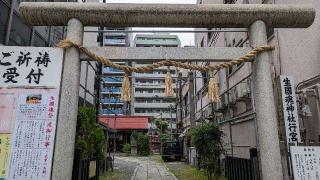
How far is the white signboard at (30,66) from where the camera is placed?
18.8 ft

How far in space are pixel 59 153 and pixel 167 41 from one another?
216ft

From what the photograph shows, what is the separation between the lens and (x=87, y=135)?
10820mm

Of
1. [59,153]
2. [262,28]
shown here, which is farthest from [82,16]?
[262,28]

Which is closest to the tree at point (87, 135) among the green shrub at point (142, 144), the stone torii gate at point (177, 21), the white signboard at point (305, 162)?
the stone torii gate at point (177, 21)

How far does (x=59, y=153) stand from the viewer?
18.1 ft

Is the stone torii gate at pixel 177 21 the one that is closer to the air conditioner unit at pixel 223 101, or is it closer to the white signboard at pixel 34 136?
the white signboard at pixel 34 136

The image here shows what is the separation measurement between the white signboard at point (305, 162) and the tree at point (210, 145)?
26.0ft

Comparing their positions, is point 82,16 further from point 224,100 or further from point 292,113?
point 224,100

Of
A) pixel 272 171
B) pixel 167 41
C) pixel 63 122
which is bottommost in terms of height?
pixel 272 171

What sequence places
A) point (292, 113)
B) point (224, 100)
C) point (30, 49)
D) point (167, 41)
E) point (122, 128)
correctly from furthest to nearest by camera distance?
point (167, 41)
point (122, 128)
point (224, 100)
point (292, 113)
point (30, 49)

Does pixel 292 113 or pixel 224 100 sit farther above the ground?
pixel 224 100

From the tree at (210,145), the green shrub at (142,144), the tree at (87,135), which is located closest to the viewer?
the tree at (87,135)

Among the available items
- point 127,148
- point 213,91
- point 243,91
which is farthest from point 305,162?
point 127,148

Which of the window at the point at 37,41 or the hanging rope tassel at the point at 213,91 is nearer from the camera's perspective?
the hanging rope tassel at the point at 213,91
